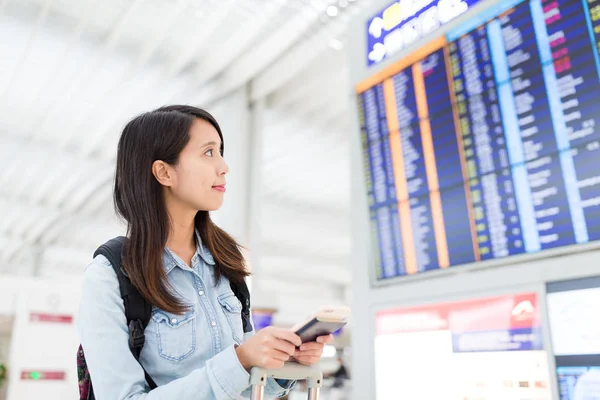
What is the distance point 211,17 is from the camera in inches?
253

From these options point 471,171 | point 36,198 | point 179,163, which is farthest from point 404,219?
point 36,198

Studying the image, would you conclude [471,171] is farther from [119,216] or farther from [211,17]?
[211,17]

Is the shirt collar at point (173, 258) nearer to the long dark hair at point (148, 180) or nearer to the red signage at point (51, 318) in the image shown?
the long dark hair at point (148, 180)

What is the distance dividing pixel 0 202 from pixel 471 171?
37.6ft

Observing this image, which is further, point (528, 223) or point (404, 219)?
point (404, 219)

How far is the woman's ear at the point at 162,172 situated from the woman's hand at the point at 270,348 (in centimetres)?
48

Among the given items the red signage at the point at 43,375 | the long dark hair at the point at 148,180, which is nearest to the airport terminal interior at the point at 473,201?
the long dark hair at the point at 148,180

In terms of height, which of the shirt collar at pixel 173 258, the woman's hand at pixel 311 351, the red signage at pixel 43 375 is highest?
the shirt collar at pixel 173 258

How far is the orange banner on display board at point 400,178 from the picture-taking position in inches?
105

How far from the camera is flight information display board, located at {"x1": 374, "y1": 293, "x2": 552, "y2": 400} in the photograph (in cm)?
210

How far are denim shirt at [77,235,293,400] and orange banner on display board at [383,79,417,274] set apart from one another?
4.57ft

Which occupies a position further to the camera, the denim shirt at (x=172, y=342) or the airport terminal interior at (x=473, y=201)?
the airport terminal interior at (x=473, y=201)

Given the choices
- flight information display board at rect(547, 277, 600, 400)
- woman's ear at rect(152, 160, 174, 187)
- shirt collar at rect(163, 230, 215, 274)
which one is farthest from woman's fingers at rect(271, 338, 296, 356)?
flight information display board at rect(547, 277, 600, 400)

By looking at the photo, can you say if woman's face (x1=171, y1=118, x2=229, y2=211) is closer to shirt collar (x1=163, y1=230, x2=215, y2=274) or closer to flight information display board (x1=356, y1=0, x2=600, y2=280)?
shirt collar (x1=163, y1=230, x2=215, y2=274)
